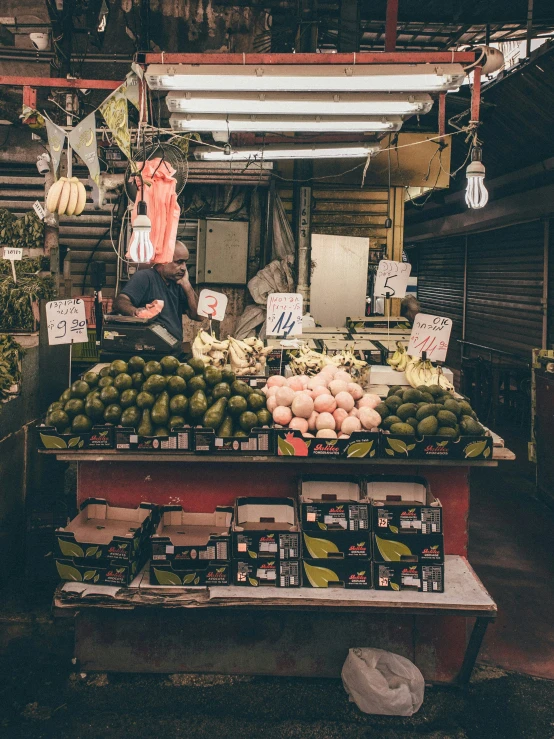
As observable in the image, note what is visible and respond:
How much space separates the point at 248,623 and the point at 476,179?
3853 millimetres

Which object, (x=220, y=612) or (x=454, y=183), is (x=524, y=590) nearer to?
(x=220, y=612)

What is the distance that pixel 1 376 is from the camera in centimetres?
496

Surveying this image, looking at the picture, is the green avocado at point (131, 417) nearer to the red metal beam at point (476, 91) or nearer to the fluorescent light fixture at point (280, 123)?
the fluorescent light fixture at point (280, 123)

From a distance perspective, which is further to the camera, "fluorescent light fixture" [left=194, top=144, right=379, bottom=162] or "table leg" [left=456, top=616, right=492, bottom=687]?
"fluorescent light fixture" [left=194, top=144, right=379, bottom=162]

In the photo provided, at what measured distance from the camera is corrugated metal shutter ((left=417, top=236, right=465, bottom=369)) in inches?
538

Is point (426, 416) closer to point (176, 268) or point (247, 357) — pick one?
point (247, 357)

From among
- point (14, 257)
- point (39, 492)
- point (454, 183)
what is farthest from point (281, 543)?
point (454, 183)

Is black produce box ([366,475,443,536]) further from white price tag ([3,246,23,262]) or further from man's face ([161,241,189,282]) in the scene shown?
white price tag ([3,246,23,262])

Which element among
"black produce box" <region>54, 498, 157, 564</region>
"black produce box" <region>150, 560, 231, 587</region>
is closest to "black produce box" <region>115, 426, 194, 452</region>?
"black produce box" <region>54, 498, 157, 564</region>

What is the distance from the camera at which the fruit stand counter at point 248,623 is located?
385 centimetres

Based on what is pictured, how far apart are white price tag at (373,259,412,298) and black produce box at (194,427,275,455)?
9.16 ft

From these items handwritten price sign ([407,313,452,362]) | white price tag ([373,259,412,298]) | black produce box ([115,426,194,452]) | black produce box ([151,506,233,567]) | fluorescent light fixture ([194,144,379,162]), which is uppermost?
fluorescent light fixture ([194,144,379,162])

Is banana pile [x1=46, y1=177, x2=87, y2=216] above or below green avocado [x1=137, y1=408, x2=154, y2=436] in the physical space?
above

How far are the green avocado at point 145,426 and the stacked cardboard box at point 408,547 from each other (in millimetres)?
1359
